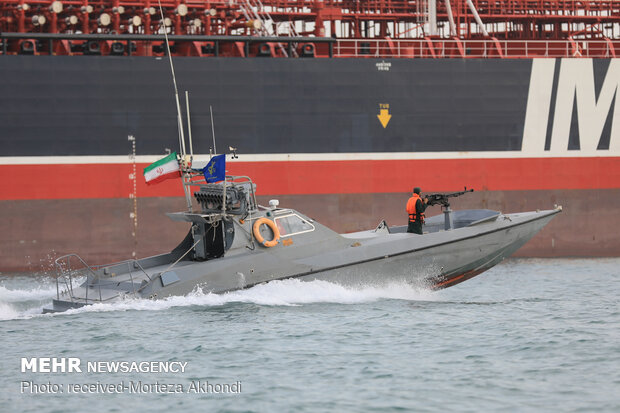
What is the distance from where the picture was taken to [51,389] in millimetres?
10156

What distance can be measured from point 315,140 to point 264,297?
9.14m

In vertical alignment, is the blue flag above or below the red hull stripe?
above

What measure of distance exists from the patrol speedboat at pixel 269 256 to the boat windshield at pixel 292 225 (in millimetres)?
18

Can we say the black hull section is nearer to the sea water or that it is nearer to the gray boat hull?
the sea water

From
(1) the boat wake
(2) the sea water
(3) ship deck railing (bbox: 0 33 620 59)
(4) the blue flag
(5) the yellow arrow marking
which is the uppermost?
(3) ship deck railing (bbox: 0 33 620 59)

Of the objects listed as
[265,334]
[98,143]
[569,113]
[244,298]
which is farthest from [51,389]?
[569,113]

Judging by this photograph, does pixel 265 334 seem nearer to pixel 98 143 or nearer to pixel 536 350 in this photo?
pixel 536 350

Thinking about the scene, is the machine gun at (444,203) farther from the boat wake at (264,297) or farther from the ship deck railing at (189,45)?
the ship deck railing at (189,45)

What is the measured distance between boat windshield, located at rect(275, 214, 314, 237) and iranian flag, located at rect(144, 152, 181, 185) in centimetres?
196

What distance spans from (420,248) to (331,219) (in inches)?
298

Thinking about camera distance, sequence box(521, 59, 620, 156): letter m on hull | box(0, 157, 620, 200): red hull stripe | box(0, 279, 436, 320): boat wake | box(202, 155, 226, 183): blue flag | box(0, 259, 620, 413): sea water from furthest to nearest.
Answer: box(521, 59, 620, 156): letter m on hull, box(0, 157, 620, 200): red hull stripe, box(202, 155, 226, 183): blue flag, box(0, 279, 436, 320): boat wake, box(0, 259, 620, 413): sea water

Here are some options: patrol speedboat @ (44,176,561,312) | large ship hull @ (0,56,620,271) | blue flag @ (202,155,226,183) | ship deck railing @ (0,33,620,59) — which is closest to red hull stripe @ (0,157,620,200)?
large ship hull @ (0,56,620,271)

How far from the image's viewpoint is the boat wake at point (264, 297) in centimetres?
1367

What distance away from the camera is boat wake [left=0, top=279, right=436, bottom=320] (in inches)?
538
